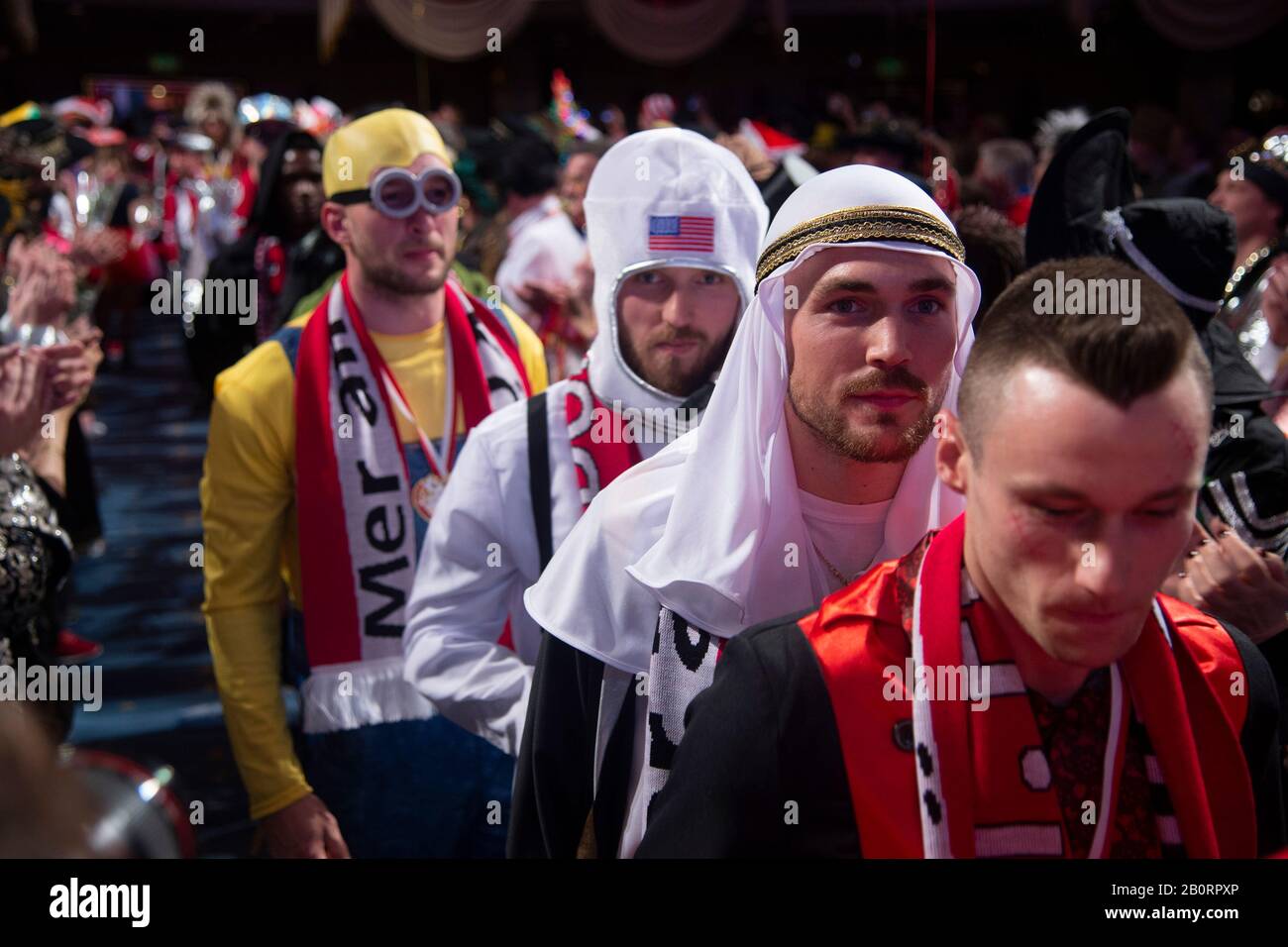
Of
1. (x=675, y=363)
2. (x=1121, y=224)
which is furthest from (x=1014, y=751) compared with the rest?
(x=1121, y=224)

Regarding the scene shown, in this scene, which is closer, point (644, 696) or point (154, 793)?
point (154, 793)

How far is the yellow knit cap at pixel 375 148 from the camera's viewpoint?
138 inches

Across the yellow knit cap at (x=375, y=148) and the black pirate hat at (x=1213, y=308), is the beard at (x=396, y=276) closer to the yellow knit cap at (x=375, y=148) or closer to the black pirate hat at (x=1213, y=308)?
the yellow knit cap at (x=375, y=148)

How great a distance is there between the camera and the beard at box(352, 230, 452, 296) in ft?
11.2

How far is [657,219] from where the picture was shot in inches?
110

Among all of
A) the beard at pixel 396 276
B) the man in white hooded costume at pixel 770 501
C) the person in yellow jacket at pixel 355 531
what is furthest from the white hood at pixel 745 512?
the beard at pixel 396 276

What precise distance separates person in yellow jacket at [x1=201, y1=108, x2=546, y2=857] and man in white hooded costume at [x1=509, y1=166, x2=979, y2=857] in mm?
970

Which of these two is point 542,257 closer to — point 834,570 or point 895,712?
point 834,570

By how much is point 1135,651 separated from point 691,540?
0.64 metres

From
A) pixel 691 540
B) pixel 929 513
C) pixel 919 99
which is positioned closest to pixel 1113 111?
pixel 929 513

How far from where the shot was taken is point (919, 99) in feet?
62.7

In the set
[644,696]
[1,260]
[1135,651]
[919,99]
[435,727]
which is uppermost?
[919,99]

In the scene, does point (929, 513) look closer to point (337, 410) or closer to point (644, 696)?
point (644, 696)

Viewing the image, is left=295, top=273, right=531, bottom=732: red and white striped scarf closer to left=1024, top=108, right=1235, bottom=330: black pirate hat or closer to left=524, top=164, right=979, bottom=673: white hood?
left=524, top=164, right=979, bottom=673: white hood
